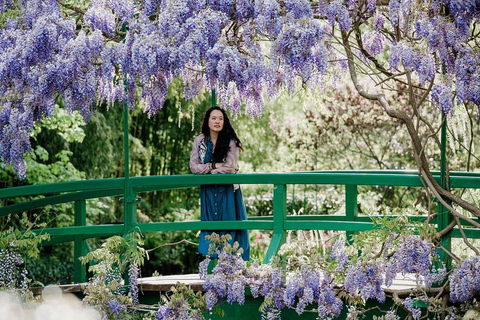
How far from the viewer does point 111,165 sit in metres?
11.7

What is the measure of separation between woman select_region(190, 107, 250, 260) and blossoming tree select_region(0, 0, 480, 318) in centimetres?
39

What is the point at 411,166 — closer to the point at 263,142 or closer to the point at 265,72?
the point at 263,142

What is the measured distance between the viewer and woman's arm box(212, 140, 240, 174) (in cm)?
568

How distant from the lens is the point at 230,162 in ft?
18.7

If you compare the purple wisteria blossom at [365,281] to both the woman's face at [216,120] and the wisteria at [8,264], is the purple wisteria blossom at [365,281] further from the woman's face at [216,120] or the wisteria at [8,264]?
the wisteria at [8,264]

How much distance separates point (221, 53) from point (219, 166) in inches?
41.2

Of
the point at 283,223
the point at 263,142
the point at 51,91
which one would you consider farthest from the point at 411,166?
the point at 51,91

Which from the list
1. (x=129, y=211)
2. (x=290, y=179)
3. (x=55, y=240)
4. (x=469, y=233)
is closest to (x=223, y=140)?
(x=290, y=179)

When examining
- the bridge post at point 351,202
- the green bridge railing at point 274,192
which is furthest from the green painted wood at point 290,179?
the bridge post at point 351,202

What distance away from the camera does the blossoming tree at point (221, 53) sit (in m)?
4.88

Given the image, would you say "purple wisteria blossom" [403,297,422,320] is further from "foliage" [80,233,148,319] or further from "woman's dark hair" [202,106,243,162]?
"foliage" [80,233,148,319]

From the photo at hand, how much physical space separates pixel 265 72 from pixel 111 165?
6.90 m

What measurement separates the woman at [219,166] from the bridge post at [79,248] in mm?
997

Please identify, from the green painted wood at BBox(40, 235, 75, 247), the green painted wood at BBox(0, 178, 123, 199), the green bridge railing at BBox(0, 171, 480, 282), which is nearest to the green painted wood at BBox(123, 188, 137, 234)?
the green bridge railing at BBox(0, 171, 480, 282)
